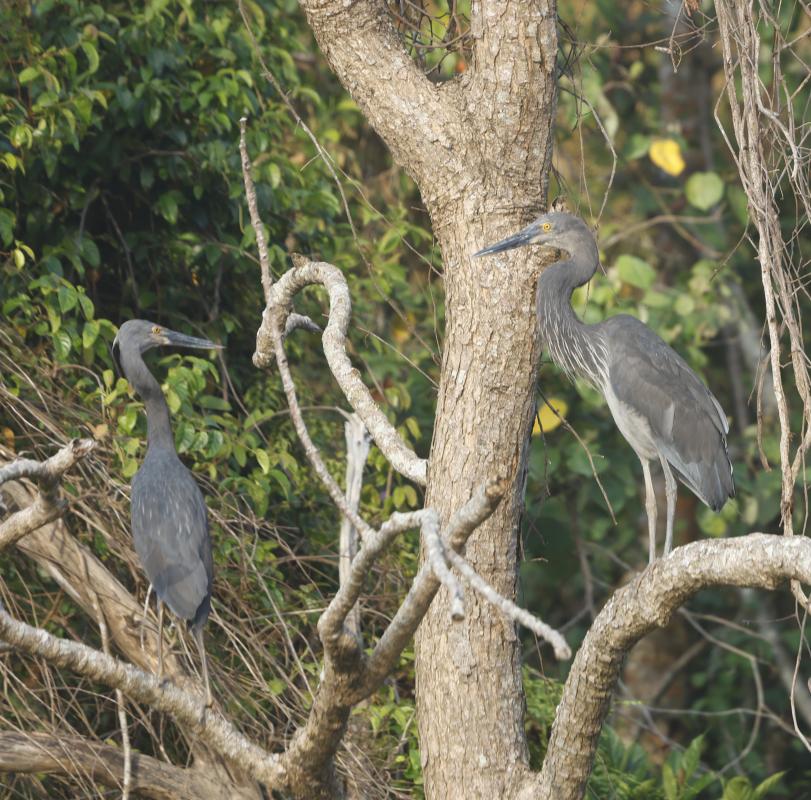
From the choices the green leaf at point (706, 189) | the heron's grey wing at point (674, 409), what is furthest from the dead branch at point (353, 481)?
the green leaf at point (706, 189)

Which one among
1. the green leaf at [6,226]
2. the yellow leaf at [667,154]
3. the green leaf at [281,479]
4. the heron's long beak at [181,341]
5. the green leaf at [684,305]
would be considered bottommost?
the green leaf at [281,479]

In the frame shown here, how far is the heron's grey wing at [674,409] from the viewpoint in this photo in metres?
3.87

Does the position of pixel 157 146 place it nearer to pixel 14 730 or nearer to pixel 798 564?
pixel 14 730

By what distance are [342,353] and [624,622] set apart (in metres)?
1.04

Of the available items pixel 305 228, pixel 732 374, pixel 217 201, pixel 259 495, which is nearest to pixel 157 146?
pixel 217 201

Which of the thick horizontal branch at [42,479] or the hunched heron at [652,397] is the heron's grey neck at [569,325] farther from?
the thick horizontal branch at [42,479]

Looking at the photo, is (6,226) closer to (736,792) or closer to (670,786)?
(670,786)

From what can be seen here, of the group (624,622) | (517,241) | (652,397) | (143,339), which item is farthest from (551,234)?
(143,339)

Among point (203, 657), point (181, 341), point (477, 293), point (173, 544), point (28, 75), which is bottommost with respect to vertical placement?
point (203, 657)

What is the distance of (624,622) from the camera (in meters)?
2.91

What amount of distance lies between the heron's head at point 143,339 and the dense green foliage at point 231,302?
0.14m

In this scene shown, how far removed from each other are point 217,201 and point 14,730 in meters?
2.38

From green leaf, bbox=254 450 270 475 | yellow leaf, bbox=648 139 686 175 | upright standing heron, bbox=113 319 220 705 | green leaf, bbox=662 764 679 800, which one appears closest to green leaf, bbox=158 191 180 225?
green leaf, bbox=254 450 270 475

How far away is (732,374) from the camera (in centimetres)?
802
